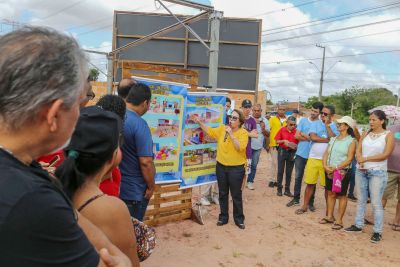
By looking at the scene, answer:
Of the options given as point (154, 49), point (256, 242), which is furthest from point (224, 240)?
point (154, 49)

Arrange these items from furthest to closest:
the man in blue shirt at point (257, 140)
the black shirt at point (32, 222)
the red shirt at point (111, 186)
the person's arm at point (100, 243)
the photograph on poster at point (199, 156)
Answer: the man in blue shirt at point (257, 140) < the photograph on poster at point (199, 156) < the red shirt at point (111, 186) < the person's arm at point (100, 243) < the black shirt at point (32, 222)

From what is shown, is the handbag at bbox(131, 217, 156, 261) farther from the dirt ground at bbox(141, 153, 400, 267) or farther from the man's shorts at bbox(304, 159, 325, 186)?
the man's shorts at bbox(304, 159, 325, 186)

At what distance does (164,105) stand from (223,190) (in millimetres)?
1694

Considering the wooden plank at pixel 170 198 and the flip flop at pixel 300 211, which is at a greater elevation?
the wooden plank at pixel 170 198

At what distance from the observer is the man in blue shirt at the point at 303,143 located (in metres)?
6.66

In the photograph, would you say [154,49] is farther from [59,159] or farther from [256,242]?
[59,159]

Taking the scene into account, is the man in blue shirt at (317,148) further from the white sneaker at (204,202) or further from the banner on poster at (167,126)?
the banner on poster at (167,126)

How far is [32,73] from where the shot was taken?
33.9 inches

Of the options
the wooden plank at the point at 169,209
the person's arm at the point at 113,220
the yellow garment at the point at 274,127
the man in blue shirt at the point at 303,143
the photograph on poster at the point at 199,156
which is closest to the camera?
the person's arm at the point at 113,220

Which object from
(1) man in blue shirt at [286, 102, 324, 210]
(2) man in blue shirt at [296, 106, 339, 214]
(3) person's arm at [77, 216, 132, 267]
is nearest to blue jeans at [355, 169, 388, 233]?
(2) man in blue shirt at [296, 106, 339, 214]

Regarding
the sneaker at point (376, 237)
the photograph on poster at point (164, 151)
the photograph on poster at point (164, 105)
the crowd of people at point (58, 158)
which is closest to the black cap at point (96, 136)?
the crowd of people at point (58, 158)

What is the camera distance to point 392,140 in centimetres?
521

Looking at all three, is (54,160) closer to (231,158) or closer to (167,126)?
(167,126)

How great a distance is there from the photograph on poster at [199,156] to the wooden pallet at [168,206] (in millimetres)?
392
